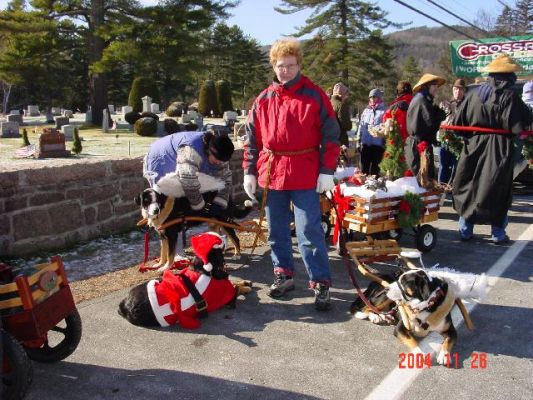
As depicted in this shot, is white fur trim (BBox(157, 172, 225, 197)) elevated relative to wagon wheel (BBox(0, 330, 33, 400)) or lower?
elevated

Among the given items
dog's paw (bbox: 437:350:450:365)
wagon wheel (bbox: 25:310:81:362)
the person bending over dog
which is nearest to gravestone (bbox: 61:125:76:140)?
the person bending over dog

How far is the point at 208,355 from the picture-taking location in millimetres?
3285

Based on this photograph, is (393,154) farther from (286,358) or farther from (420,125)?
(286,358)

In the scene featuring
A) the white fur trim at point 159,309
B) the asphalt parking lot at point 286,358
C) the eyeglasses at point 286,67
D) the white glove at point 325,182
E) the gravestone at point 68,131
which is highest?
the eyeglasses at point 286,67

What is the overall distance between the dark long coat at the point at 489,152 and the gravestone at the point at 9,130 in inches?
657

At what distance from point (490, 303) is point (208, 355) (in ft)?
7.72

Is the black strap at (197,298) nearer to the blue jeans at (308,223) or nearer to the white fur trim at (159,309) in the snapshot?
the white fur trim at (159,309)

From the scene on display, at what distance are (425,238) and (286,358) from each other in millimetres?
2852

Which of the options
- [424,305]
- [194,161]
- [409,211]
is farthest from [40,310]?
[409,211]

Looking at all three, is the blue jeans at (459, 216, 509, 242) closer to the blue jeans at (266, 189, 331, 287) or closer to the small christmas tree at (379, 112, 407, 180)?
the small christmas tree at (379, 112, 407, 180)

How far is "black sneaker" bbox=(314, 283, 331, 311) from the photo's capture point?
398cm

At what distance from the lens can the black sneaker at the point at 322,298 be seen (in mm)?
3982

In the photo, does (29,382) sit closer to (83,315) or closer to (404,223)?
(83,315)
